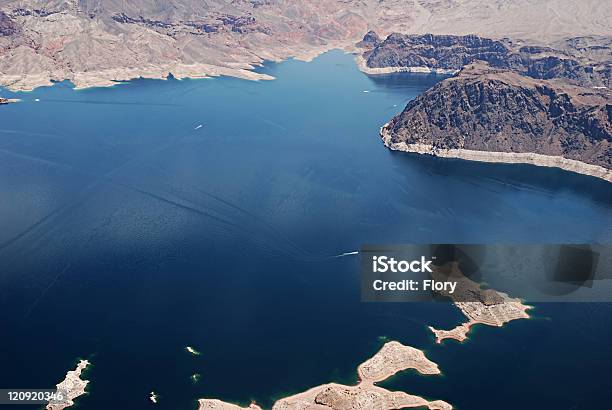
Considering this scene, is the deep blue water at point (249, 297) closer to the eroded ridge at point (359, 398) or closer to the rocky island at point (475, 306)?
the eroded ridge at point (359, 398)

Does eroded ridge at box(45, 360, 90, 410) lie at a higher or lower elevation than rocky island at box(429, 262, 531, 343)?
lower

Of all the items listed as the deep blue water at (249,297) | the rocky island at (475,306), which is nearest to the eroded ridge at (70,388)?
the deep blue water at (249,297)

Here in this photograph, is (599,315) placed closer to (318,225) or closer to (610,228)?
(610,228)

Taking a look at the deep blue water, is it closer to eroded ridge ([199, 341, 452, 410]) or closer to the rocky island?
eroded ridge ([199, 341, 452, 410])

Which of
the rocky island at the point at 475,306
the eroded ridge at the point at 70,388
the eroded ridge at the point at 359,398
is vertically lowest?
the eroded ridge at the point at 359,398

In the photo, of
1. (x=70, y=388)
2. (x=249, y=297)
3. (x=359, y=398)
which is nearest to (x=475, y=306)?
(x=359, y=398)


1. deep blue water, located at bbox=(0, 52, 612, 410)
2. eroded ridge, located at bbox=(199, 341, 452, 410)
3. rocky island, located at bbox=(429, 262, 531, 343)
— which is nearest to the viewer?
eroded ridge, located at bbox=(199, 341, 452, 410)

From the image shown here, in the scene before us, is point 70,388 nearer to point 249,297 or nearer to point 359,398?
point 249,297

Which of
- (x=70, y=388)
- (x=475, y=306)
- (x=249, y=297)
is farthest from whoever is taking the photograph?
(x=249, y=297)

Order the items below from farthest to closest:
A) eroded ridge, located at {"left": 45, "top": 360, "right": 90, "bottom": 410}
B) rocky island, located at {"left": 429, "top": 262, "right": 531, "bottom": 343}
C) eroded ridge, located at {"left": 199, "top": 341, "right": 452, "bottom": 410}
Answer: rocky island, located at {"left": 429, "top": 262, "right": 531, "bottom": 343}
eroded ridge, located at {"left": 199, "top": 341, "right": 452, "bottom": 410}
eroded ridge, located at {"left": 45, "top": 360, "right": 90, "bottom": 410}

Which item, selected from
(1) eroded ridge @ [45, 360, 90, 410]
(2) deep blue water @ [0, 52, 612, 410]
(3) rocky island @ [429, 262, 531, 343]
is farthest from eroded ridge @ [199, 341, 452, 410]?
(1) eroded ridge @ [45, 360, 90, 410]
